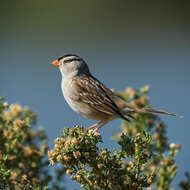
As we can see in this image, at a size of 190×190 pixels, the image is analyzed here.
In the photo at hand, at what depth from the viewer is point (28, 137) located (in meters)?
2.40

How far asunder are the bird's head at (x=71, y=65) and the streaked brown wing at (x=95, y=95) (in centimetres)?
18

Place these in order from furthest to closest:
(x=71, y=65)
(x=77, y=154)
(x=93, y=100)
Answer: (x=71, y=65)
(x=93, y=100)
(x=77, y=154)

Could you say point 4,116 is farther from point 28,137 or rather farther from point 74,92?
point 74,92

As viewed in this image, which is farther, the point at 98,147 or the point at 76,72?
the point at 76,72

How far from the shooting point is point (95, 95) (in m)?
3.34

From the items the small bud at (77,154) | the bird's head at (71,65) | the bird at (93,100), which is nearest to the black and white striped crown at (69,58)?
the bird's head at (71,65)

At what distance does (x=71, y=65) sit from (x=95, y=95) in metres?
0.53

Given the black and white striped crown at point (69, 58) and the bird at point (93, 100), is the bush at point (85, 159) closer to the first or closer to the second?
the bird at point (93, 100)

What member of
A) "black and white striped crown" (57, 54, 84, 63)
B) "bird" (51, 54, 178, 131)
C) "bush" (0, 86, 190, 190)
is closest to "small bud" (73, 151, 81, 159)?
"bush" (0, 86, 190, 190)

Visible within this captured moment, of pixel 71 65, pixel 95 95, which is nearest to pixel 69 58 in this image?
pixel 71 65

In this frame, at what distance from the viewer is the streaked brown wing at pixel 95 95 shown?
125 inches

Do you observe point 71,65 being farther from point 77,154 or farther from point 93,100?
point 77,154

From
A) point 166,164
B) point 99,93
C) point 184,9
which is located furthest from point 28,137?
point 184,9

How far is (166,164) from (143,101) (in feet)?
2.17
